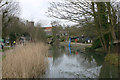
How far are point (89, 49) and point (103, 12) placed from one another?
871 centimetres

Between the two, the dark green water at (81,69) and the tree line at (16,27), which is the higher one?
the tree line at (16,27)

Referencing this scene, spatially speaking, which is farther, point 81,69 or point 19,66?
point 81,69

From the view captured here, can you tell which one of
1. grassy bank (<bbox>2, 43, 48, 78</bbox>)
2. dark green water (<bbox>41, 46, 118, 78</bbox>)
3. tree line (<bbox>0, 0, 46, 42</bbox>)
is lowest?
dark green water (<bbox>41, 46, 118, 78</bbox>)

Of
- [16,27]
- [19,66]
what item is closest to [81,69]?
[19,66]

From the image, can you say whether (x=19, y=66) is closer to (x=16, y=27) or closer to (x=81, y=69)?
(x=81, y=69)

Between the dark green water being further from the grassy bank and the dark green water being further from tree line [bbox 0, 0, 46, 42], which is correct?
tree line [bbox 0, 0, 46, 42]

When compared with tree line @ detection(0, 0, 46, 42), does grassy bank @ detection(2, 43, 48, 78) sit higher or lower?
lower

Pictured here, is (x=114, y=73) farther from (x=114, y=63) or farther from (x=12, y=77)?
(x=12, y=77)

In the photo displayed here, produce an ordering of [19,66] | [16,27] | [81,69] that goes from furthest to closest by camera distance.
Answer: [16,27] < [81,69] < [19,66]

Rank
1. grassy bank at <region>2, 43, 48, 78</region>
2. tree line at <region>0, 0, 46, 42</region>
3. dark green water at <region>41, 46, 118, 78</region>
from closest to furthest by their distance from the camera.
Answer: grassy bank at <region>2, 43, 48, 78</region>
dark green water at <region>41, 46, 118, 78</region>
tree line at <region>0, 0, 46, 42</region>

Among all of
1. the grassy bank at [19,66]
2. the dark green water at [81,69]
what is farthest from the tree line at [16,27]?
the grassy bank at [19,66]

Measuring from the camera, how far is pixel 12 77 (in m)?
4.18

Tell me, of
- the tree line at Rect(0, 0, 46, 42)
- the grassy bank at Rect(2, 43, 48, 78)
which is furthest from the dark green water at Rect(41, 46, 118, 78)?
the tree line at Rect(0, 0, 46, 42)

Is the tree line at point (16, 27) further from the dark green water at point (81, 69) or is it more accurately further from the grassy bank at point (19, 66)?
the grassy bank at point (19, 66)
